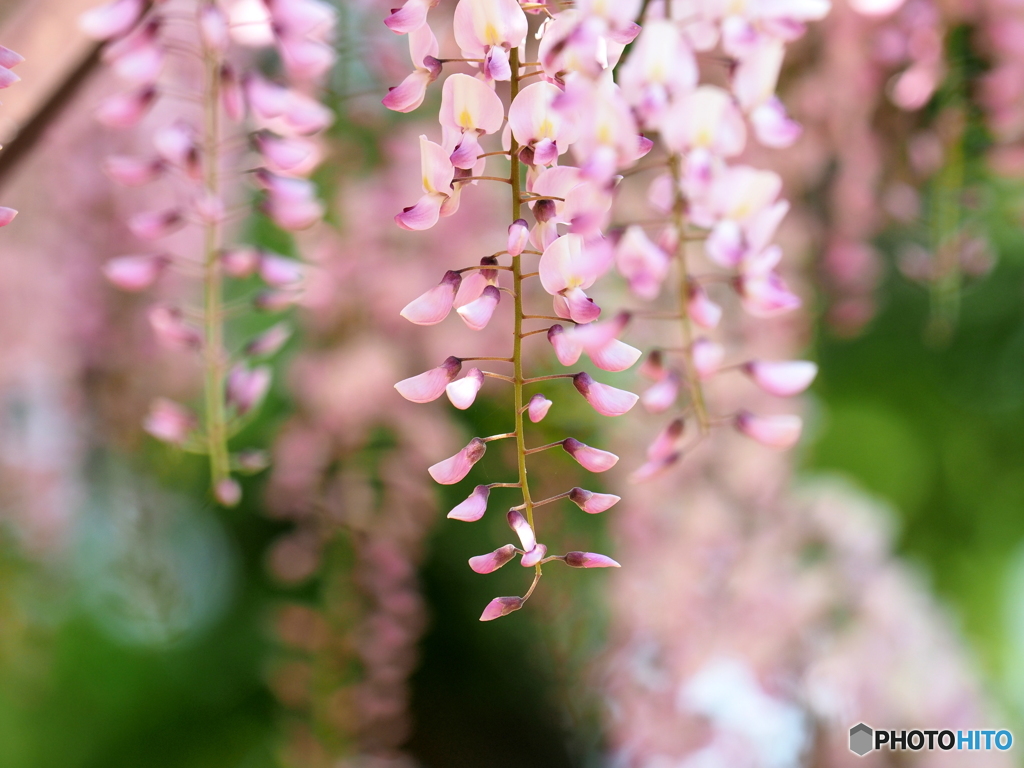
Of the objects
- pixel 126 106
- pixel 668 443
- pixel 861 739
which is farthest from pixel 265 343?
pixel 861 739

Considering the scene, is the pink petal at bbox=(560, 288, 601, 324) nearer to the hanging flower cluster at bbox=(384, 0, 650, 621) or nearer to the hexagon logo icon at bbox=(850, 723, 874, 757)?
the hanging flower cluster at bbox=(384, 0, 650, 621)

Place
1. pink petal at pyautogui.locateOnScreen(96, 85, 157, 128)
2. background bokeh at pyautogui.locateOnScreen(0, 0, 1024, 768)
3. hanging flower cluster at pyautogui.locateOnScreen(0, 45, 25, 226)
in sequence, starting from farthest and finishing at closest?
background bokeh at pyautogui.locateOnScreen(0, 0, 1024, 768) → pink petal at pyautogui.locateOnScreen(96, 85, 157, 128) → hanging flower cluster at pyautogui.locateOnScreen(0, 45, 25, 226)

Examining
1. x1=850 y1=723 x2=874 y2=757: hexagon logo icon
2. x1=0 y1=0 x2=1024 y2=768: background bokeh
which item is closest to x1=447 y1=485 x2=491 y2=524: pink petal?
x1=0 y1=0 x2=1024 y2=768: background bokeh

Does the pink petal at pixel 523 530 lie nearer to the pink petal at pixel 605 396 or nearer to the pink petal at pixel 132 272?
the pink petal at pixel 605 396

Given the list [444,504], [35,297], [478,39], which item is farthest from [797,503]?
[35,297]

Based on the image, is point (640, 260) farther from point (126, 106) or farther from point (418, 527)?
point (418, 527)

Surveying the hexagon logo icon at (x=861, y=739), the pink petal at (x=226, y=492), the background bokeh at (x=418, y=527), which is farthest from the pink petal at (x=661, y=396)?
the hexagon logo icon at (x=861, y=739)
